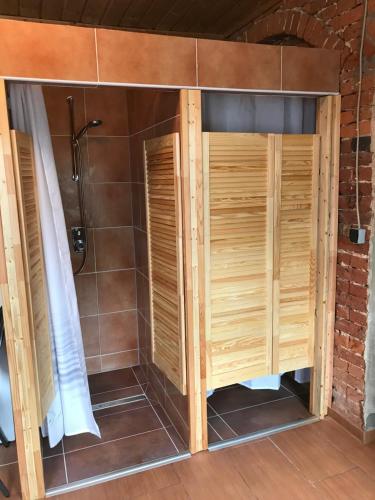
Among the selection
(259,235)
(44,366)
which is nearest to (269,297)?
(259,235)

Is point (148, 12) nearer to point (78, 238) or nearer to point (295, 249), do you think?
point (78, 238)

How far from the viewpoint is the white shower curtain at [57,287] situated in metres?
2.02

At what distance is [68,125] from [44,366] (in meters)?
1.65

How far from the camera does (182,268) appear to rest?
2084mm

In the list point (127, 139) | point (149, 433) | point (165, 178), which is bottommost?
point (149, 433)

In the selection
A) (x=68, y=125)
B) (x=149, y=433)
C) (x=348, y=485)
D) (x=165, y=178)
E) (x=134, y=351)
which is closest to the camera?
(x=348, y=485)

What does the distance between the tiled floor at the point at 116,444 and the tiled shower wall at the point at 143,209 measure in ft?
0.30

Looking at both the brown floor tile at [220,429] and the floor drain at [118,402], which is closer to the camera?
the brown floor tile at [220,429]

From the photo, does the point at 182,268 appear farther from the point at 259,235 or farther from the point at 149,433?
the point at 149,433

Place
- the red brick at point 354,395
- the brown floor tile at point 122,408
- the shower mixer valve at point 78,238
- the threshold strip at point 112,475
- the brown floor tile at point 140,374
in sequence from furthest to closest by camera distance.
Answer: the brown floor tile at point 140,374
the shower mixer valve at point 78,238
the brown floor tile at point 122,408
the red brick at point 354,395
the threshold strip at point 112,475

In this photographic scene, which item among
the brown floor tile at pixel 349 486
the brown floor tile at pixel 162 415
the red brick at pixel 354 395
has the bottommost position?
the brown floor tile at pixel 162 415

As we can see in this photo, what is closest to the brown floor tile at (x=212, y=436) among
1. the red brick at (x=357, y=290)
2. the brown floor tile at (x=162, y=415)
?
the brown floor tile at (x=162, y=415)

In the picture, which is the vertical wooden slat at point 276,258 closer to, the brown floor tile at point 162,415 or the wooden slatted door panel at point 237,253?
the wooden slatted door panel at point 237,253

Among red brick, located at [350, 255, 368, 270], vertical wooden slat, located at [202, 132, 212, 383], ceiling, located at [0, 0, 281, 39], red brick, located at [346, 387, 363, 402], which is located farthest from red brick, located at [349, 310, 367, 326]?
ceiling, located at [0, 0, 281, 39]
